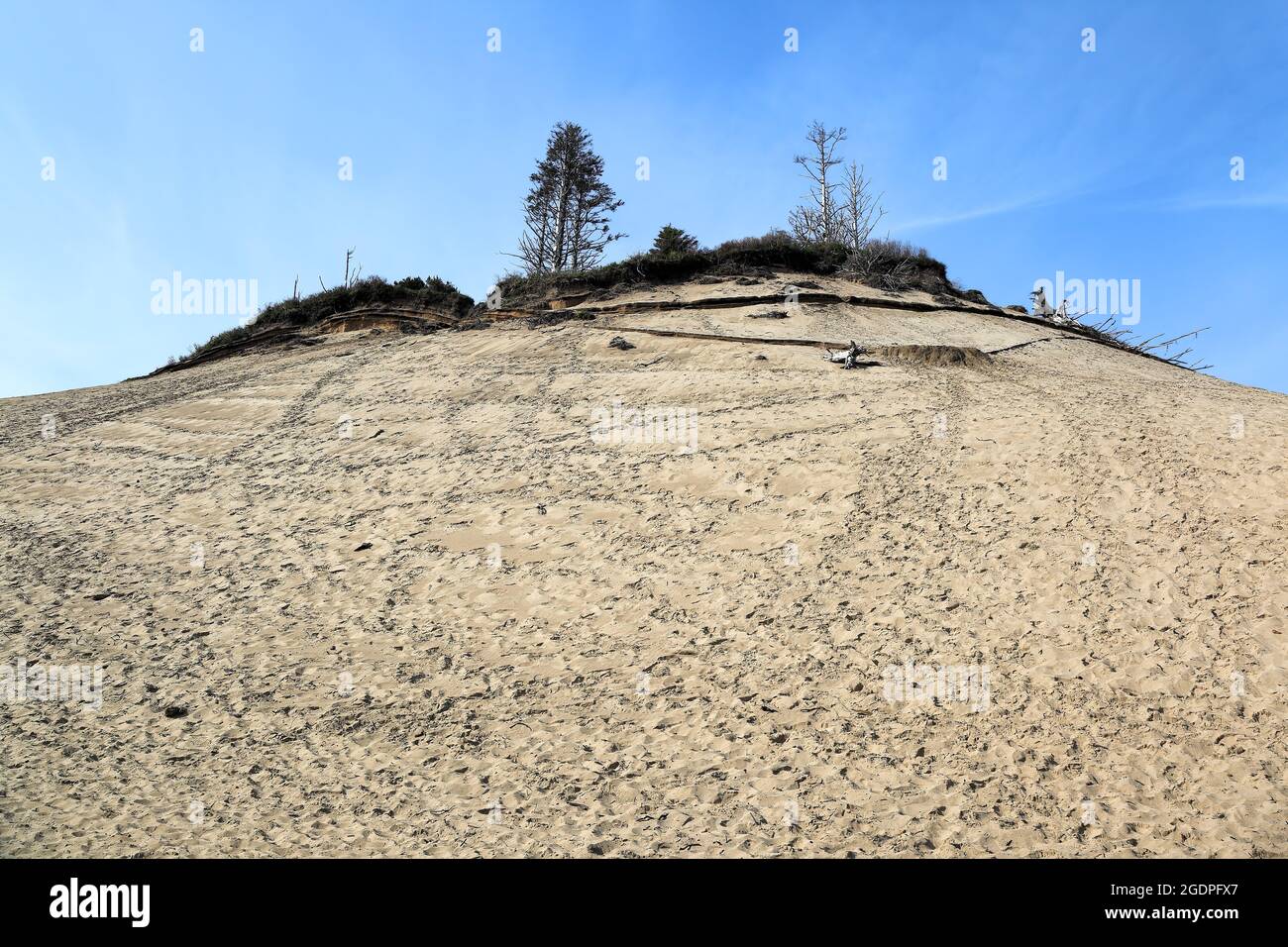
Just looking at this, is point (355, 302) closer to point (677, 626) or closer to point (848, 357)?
point (848, 357)

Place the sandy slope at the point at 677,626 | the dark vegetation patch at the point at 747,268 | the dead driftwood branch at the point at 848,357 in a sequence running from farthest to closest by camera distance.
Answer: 1. the dark vegetation patch at the point at 747,268
2. the dead driftwood branch at the point at 848,357
3. the sandy slope at the point at 677,626

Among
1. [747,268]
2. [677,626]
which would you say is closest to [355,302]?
[747,268]

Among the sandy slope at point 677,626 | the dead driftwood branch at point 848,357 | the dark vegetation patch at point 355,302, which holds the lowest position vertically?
the sandy slope at point 677,626

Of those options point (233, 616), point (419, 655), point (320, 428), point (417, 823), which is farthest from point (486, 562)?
point (320, 428)

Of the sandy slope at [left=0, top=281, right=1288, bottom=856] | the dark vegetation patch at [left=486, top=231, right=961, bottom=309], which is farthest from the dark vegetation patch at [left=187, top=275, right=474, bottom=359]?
the sandy slope at [left=0, top=281, right=1288, bottom=856]

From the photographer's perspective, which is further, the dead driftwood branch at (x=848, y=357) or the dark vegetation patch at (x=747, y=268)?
the dark vegetation patch at (x=747, y=268)

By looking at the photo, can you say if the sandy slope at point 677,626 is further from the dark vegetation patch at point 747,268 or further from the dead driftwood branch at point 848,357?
the dark vegetation patch at point 747,268

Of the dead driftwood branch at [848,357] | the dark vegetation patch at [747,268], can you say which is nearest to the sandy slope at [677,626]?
the dead driftwood branch at [848,357]

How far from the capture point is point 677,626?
648cm

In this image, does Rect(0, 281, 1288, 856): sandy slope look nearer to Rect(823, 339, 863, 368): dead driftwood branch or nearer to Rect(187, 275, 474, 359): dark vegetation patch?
Rect(823, 339, 863, 368): dead driftwood branch

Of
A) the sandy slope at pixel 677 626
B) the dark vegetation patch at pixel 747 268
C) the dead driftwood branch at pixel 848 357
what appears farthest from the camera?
the dark vegetation patch at pixel 747 268

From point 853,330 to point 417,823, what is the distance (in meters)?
12.2

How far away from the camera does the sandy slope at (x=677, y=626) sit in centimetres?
461
